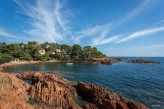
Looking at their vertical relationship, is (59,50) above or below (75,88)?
above

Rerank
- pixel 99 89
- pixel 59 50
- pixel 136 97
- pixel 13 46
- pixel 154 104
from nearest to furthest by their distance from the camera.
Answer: pixel 154 104 → pixel 99 89 → pixel 136 97 → pixel 13 46 → pixel 59 50

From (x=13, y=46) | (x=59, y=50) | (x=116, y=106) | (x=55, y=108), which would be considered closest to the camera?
(x=116, y=106)

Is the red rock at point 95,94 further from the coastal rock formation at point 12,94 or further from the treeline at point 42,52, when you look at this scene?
the treeline at point 42,52

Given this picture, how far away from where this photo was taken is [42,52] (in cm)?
13900

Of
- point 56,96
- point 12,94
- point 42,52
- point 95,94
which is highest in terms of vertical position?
point 42,52

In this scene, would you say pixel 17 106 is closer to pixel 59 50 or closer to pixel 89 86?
pixel 89 86

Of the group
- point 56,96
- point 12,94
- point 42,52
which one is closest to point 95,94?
point 56,96

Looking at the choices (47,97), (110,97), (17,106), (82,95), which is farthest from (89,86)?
(17,106)

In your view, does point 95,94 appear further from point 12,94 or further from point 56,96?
point 12,94

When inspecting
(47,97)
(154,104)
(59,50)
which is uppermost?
(59,50)

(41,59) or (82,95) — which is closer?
(82,95)

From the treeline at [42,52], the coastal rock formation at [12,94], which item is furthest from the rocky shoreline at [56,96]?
the treeline at [42,52]

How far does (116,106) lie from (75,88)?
13.7m

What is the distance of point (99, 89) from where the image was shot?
3130 centimetres
